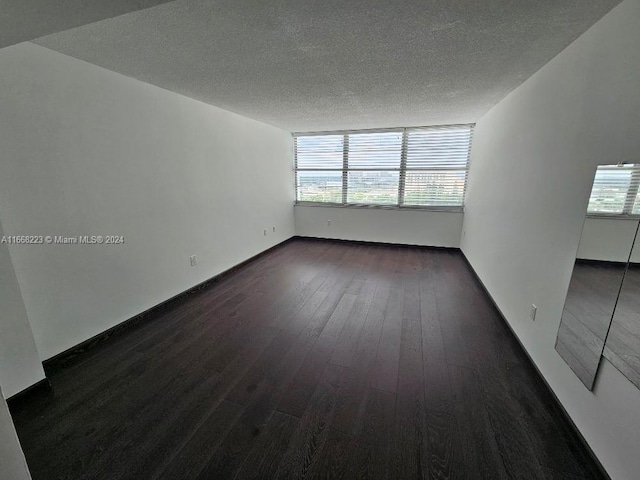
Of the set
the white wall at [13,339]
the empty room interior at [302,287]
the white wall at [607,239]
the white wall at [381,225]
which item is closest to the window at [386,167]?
the white wall at [381,225]

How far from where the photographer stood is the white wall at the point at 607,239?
4.06 ft

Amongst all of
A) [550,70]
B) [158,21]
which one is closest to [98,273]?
[158,21]

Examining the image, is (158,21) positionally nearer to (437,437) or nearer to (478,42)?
(478,42)

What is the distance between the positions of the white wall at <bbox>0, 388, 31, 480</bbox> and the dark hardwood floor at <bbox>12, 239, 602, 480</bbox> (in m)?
0.55

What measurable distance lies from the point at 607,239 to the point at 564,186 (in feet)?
1.60

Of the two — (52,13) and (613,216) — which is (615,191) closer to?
(613,216)

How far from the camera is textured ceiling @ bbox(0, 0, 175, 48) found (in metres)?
0.98

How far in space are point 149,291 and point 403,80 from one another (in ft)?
10.6

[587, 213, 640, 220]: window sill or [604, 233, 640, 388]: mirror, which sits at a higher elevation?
[587, 213, 640, 220]: window sill

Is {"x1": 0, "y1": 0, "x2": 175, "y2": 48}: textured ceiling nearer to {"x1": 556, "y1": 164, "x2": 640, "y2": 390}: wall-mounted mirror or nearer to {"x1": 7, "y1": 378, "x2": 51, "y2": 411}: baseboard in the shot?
{"x1": 7, "y1": 378, "x2": 51, "y2": 411}: baseboard

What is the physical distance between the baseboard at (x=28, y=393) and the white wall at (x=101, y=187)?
0.24m

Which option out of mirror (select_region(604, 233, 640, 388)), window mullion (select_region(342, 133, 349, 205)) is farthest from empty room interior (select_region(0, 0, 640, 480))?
window mullion (select_region(342, 133, 349, 205))

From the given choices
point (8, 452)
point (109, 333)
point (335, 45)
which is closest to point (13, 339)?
point (109, 333)

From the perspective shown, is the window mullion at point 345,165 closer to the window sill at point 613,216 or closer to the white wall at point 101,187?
the white wall at point 101,187
